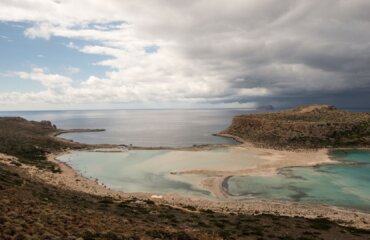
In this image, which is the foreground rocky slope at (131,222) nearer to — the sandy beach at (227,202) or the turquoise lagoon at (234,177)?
the sandy beach at (227,202)

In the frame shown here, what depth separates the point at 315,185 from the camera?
192ft

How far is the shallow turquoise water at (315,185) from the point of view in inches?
1977

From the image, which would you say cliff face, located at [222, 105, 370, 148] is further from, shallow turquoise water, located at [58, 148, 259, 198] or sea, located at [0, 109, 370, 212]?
shallow turquoise water, located at [58, 148, 259, 198]

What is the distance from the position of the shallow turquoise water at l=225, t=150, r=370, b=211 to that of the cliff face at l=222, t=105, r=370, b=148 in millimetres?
35995

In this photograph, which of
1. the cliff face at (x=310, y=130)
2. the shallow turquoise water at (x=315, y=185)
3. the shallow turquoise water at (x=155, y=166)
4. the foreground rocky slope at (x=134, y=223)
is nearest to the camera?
the foreground rocky slope at (x=134, y=223)

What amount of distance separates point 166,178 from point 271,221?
33.6 m

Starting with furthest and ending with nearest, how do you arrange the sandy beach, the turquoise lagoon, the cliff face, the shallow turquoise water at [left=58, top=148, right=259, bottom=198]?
the cliff face < the shallow turquoise water at [left=58, top=148, right=259, bottom=198] < the turquoise lagoon < the sandy beach

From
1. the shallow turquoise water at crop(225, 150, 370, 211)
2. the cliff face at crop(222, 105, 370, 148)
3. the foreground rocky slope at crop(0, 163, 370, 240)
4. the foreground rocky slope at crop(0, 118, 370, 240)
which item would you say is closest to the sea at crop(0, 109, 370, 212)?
the shallow turquoise water at crop(225, 150, 370, 211)

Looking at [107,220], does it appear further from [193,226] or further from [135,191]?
[135,191]

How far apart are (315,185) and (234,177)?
15336 millimetres

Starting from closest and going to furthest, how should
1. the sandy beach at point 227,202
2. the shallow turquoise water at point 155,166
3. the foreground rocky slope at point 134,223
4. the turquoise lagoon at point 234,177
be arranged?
the foreground rocky slope at point 134,223, the sandy beach at point 227,202, the turquoise lagoon at point 234,177, the shallow turquoise water at point 155,166

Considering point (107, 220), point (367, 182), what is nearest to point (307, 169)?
point (367, 182)

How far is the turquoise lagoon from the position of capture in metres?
52.5

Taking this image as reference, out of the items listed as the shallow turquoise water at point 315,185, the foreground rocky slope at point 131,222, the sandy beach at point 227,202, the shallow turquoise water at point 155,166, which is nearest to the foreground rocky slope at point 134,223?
the foreground rocky slope at point 131,222
